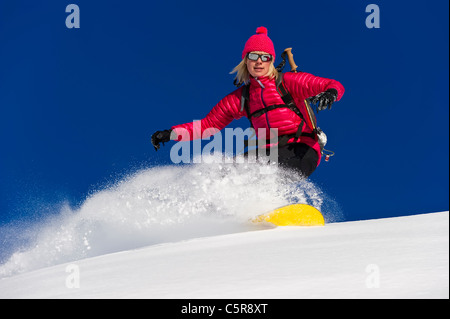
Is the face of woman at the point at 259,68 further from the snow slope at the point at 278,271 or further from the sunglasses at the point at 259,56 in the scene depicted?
the snow slope at the point at 278,271

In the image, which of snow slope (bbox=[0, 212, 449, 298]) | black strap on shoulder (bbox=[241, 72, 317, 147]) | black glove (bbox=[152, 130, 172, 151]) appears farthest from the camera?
black glove (bbox=[152, 130, 172, 151])

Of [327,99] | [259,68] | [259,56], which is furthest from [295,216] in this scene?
[259,56]

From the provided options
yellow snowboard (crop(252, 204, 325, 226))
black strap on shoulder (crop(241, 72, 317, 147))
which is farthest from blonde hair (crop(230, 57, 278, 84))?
yellow snowboard (crop(252, 204, 325, 226))

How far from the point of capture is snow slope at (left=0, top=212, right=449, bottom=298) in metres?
1.35

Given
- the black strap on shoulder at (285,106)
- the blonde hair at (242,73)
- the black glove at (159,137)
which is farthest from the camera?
the blonde hair at (242,73)

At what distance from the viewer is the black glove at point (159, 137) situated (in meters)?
4.20

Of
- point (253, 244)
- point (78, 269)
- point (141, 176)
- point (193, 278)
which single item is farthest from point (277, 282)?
point (141, 176)

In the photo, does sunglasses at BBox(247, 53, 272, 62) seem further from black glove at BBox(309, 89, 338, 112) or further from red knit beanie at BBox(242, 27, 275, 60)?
black glove at BBox(309, 89, 338, 112)

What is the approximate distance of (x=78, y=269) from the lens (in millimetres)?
2189

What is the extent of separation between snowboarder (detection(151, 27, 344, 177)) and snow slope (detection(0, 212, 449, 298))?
163 cm

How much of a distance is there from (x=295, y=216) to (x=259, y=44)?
1755mm

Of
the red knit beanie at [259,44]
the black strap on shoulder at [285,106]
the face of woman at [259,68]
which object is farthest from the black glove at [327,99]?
the red knit beanie at [259,44]

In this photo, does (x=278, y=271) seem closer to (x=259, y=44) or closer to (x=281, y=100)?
(x=281, y=100)

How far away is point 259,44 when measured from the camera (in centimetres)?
425
